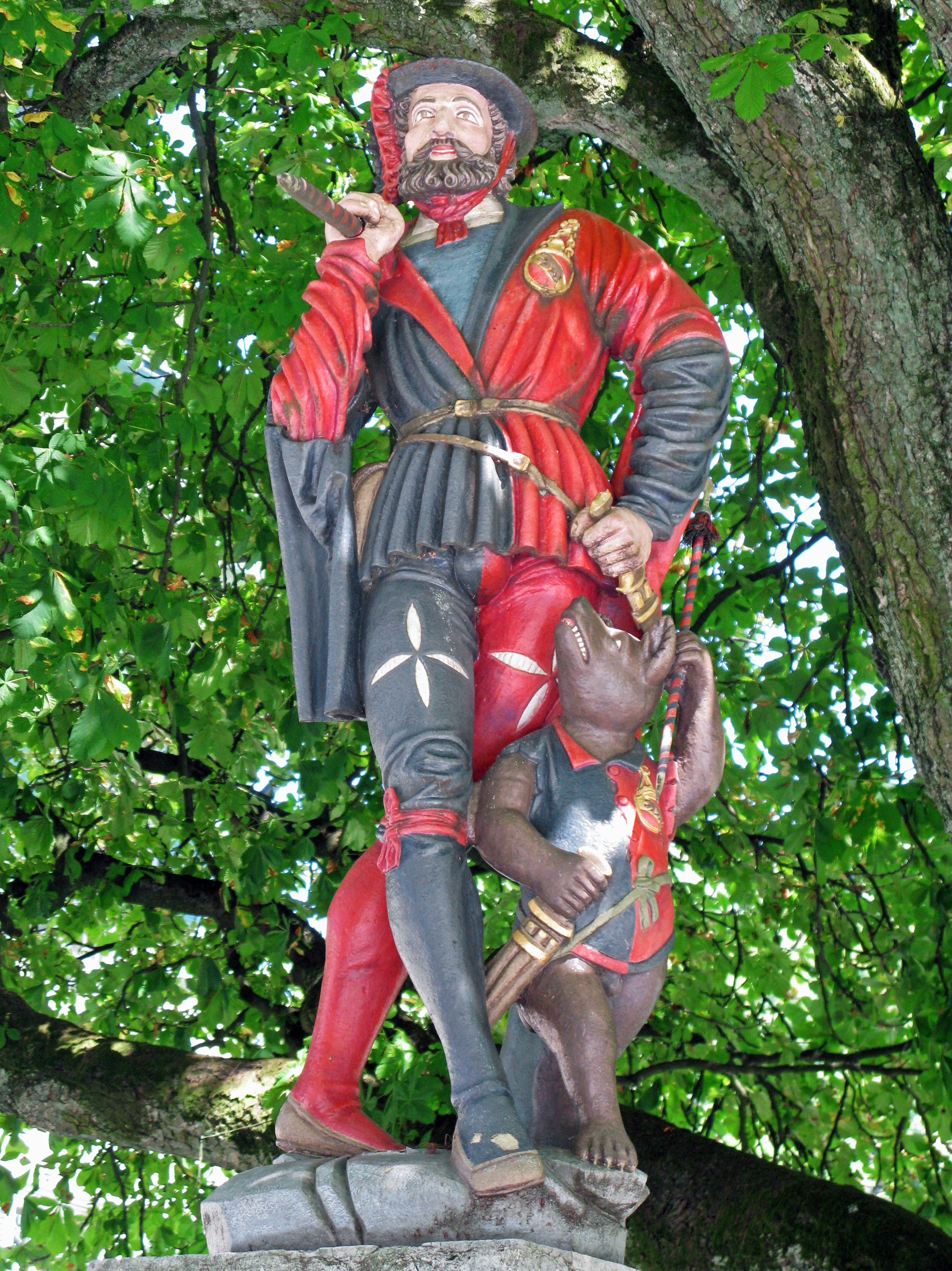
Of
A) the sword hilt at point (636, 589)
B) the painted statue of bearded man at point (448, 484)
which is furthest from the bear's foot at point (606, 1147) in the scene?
the sword hilt at point (636, 589)

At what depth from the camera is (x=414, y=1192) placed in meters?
2.86

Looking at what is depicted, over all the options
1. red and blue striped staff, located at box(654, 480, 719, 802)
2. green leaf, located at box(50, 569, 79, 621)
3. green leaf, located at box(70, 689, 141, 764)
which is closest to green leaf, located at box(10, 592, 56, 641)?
green leaf, located at box(50, 569, 79, 621)

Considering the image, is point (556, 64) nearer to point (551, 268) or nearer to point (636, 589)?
point (551, 268)

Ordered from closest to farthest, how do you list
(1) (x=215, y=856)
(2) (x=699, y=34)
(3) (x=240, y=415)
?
1. (2) (x=699, y=34)
2. (3) (x=240, y=415)
3. (1) (x=215, y=856)

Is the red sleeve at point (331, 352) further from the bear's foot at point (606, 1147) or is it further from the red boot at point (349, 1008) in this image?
the bear's foot at point (606, 1147)

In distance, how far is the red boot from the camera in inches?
130

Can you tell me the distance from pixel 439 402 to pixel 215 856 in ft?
11.6

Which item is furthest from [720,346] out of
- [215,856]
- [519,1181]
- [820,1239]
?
[215,856]

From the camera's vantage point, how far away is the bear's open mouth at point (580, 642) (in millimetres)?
3346

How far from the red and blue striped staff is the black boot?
0.53 metres

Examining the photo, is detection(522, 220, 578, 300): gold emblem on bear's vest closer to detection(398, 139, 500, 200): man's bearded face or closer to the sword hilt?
detection(398, 139, 500, 200): man's bearded face

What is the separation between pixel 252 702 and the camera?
643 cm

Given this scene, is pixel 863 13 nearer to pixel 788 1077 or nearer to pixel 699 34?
pixel 699 34

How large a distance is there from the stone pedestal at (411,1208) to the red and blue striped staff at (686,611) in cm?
88
